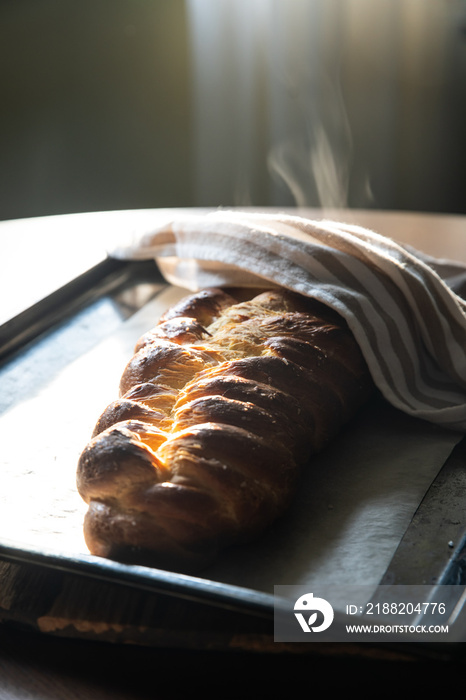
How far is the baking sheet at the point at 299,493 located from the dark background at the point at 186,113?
8.62 ft

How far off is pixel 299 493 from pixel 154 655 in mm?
334

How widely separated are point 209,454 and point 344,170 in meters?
3.52

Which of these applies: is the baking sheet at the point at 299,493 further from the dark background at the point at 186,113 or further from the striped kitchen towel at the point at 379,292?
the dark background at the point at 186,113

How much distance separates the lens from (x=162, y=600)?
87cm

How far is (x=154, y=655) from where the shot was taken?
2.74 ft

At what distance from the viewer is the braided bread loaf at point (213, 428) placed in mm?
896

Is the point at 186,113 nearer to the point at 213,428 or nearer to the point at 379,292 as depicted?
the point at 379,292

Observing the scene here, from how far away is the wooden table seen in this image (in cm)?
77

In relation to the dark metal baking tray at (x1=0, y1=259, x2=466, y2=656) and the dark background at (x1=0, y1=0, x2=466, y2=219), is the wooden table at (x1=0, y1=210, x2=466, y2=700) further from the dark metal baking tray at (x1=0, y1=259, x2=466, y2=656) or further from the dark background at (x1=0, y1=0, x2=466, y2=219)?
the dark background at (x1=0, y1=0, x2=466, y2=219)

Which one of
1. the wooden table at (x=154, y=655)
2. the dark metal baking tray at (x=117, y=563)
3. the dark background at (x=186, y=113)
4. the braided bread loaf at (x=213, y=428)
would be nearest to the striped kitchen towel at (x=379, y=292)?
the braided bread loaf at (x=213, y=428)

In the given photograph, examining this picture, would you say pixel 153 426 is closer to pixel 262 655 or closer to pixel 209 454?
pixel 209 454

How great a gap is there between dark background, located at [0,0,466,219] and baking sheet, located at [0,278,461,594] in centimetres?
263

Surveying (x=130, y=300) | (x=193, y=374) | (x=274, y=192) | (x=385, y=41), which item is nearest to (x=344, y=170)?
(x=274, y=192)

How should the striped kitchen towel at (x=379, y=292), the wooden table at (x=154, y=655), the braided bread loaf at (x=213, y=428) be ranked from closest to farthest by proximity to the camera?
the wooden table at (x=154, y=655) < the braided bread loaf at (x=213, y=428) < the striped kitchen towel at (x=379, y=292)
